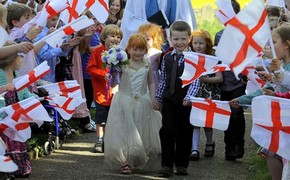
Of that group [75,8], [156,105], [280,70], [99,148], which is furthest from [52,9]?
[280,70]

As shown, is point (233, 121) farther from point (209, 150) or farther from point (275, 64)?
point (275, 64)

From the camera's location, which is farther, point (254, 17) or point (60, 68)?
point (60, 68)

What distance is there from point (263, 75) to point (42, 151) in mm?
3882

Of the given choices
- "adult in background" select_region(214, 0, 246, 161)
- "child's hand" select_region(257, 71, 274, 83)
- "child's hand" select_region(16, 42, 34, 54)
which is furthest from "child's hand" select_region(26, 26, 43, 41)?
"child's hand" select_region(257, 71, 274, 83)

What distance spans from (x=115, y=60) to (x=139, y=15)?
2.07 meters

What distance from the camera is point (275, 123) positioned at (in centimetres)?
616

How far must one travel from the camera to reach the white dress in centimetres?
898

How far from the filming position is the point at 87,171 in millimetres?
8984

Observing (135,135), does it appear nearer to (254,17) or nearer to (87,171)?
(87,171)

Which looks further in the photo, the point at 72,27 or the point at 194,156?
the point at 194,156

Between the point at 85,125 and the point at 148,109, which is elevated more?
the point at 148,109

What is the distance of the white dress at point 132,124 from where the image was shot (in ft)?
29.5

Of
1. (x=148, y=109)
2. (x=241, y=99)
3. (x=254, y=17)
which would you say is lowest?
(x=148, y=109)

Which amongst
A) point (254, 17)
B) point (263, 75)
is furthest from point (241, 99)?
point (254, 17)
